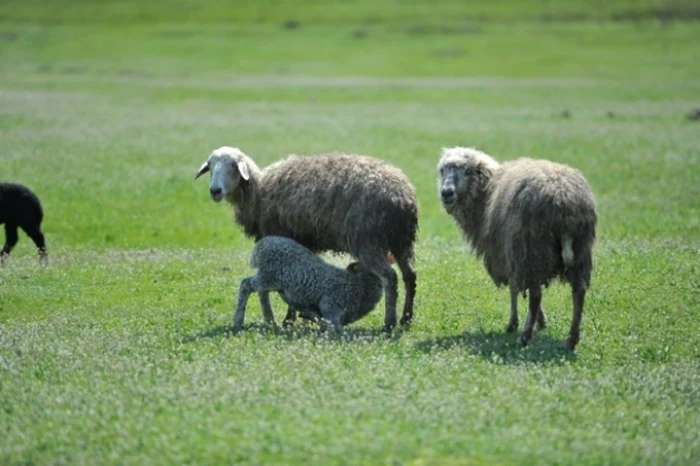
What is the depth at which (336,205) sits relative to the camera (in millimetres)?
14008

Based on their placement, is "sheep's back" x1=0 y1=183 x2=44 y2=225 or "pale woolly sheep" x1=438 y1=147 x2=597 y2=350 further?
"sheep's back" x1=0 y1=183 x2=44 y2=225

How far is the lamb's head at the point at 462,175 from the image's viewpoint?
1427 centimetres

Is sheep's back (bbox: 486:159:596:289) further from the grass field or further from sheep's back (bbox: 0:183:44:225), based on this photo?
sheep's back (bbox: 0:183:44:225)

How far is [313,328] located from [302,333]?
54cm

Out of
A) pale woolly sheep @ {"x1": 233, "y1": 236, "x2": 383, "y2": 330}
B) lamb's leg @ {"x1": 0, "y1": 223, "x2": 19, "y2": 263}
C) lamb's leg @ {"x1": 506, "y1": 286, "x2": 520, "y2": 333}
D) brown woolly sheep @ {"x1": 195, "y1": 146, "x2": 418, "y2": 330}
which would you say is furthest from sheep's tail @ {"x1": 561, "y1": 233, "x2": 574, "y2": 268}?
lamb's leg @ {"x1": 0, "y1": 223, "x2": 19, "y2": 263}

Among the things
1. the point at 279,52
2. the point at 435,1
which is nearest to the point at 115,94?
the point at 279,52

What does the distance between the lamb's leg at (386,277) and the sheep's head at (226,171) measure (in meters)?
2.32

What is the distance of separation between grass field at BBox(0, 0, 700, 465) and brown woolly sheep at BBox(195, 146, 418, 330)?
2.99ft

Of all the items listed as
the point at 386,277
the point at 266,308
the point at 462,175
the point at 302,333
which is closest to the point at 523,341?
the point at 386,277

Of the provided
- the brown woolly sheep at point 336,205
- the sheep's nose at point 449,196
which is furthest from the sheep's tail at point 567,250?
the brown woolly sheep at point 336,205

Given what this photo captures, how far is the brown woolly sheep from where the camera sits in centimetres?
1370

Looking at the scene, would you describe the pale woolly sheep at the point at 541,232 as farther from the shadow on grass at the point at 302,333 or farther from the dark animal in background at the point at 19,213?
the dark animal in background at the point at 19,213

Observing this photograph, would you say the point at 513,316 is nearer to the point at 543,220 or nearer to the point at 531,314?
the point at 531,314

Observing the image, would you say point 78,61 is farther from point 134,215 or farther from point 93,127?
point 134,215
